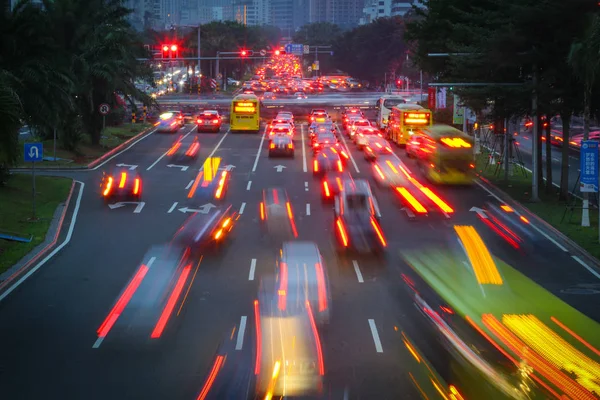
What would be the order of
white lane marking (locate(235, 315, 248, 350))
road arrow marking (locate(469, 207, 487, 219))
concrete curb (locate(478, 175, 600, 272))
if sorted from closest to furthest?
1. white lane marking (locate(235, 315, 248, 350))
2. concrete curb (locate(478, 175, 600, 272))
3. road arrow marking (locate(469, 207, 487, 219))

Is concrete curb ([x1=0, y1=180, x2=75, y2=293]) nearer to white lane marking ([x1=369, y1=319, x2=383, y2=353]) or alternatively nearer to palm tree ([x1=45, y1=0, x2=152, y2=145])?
white lane marking ([x1=369, y1=319, x2=383, y2=353])

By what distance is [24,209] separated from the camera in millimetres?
34875

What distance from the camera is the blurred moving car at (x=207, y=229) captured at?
2916cm

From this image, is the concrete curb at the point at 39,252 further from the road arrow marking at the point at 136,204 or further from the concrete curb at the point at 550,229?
the concrete curb at the point at 550,229

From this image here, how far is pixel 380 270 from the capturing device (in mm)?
25141

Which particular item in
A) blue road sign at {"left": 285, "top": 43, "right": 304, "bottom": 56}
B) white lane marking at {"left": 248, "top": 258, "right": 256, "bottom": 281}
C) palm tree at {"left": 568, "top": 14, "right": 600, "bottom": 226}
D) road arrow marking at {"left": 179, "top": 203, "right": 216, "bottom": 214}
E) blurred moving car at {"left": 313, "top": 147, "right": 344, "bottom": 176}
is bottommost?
white lane marking at {"left": 248, "top": 258, "right": 256, "bottom": 281}

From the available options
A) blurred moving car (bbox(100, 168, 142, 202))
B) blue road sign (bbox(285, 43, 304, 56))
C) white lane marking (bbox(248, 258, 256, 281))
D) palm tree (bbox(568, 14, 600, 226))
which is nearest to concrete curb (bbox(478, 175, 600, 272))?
palm tree (bbox(568, 14, 600, 226))

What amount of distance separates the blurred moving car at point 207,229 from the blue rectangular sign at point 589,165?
13.3 metres

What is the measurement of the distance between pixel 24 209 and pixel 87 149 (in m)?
22.8

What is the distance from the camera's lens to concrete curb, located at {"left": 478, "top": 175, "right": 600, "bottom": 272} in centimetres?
2706

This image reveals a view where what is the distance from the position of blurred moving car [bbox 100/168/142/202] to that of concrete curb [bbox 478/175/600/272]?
16953mm

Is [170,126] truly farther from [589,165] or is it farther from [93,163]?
[589,165]

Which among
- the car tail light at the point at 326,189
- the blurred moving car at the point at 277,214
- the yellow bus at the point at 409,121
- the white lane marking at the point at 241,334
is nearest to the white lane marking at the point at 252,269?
the blurred moving car at the point at 277,214

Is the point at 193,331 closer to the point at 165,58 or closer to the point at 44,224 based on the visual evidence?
the point at 44,224
